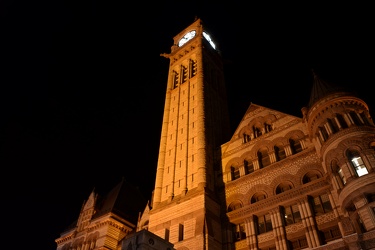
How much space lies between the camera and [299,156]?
2669 cm

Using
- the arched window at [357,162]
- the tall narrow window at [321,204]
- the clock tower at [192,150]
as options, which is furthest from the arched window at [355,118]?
the clock tower at [192,150]

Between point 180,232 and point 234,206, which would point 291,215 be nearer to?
point 234,206

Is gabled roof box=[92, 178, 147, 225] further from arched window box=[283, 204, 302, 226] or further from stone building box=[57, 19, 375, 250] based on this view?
arched window box=[283, 204, 302, 226]

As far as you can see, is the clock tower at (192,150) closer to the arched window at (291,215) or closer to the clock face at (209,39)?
the clock face at (209,39)

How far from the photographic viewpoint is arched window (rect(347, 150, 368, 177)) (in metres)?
20.9

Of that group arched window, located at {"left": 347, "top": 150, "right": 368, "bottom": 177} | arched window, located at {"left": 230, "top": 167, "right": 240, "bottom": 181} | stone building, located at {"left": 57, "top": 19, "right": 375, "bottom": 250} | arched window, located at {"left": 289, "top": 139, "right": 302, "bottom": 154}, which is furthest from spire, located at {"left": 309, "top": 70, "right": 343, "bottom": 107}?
arched window, located at {"left": 230, "top": 167, "right": 240, "bottom": 181}

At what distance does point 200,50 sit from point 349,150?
27.7 meters

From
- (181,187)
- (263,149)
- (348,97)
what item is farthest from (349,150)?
(181,187)

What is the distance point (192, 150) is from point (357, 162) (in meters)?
16.3

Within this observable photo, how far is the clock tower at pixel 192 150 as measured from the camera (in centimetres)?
2725

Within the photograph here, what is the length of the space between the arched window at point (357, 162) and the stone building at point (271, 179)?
0.15 ft

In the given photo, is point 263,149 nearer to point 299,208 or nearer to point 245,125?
point 245,125


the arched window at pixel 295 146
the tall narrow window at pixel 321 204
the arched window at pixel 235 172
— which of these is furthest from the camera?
the arched window at pixel 235 172

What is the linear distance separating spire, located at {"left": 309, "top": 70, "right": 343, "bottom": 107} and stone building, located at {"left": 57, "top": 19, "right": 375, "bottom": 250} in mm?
113
